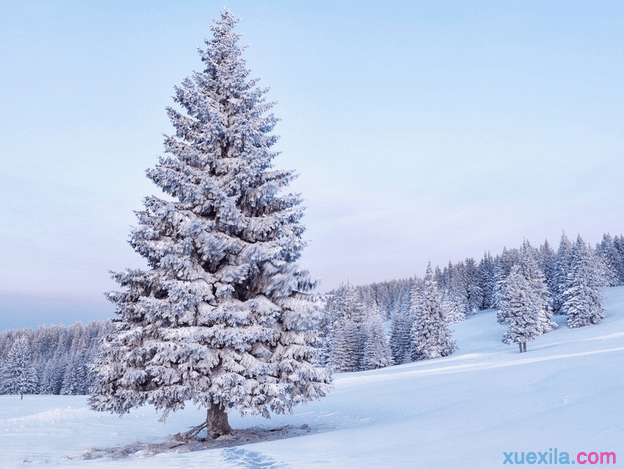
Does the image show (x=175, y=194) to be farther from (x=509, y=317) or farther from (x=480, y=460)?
(x=509, y=317)

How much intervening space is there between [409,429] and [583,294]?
60.5 metres

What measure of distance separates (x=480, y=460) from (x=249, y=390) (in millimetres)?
6247

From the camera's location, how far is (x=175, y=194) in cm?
1187

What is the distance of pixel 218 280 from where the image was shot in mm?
11344

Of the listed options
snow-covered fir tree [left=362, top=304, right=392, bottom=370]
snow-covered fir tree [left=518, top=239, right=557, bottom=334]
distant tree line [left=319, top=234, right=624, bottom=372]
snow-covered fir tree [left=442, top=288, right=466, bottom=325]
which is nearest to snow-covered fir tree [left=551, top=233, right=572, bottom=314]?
distant tree line [left=319, top=234, right=624, bottom=372]

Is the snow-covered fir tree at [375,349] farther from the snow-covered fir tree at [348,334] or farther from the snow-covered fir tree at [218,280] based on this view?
the snow-covered fir tree at [218,280]

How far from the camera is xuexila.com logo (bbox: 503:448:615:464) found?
15.4 ft

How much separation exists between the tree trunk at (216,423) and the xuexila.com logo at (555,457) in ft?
26.2

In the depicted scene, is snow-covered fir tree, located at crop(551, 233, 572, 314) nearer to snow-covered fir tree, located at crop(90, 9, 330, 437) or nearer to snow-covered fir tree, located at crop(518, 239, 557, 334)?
snow-covered fir tree, located at crop(518, 239, 557, 334)

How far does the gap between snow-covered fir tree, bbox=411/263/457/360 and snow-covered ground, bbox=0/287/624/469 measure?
38.2 meters

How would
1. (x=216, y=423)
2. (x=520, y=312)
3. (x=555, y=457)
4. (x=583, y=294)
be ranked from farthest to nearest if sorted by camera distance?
(x=583, y=294) → (x=520, y=312) → (x=216, y=423) → (x=555, y=457)

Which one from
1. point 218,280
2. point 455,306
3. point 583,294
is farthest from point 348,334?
point 218,280

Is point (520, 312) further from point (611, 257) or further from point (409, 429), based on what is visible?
point (611, 257)

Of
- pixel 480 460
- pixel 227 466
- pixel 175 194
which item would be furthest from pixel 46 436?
pixel 480 460
